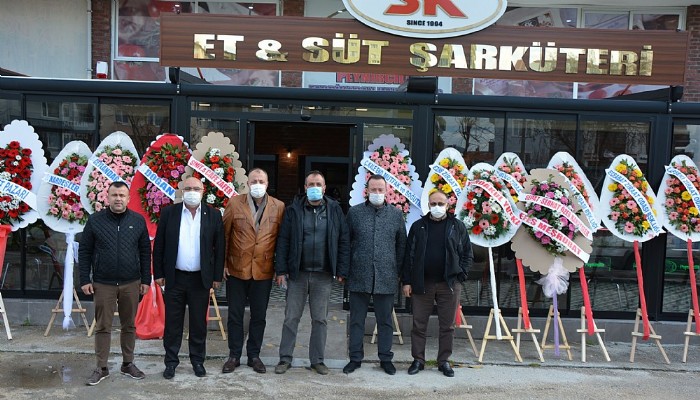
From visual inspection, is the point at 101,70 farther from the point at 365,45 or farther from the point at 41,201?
the point at 365,45

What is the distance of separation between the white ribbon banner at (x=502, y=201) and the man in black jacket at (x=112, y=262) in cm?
371

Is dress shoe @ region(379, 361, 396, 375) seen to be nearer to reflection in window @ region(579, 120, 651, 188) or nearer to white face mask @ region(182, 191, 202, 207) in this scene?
white face mask @ region(182, 191, 202, 207)

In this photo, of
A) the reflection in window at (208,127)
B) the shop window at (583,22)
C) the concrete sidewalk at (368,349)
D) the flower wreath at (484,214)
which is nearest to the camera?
the concrete sidewalk at (368,349)

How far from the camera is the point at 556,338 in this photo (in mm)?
6598

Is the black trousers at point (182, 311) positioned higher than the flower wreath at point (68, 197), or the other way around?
the flower wreath at point (68, 197)

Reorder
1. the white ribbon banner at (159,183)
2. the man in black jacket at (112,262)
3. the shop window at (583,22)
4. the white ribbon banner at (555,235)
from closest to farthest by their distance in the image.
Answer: the man in black jacket at (112,262), the white ribbon banner at (555,235), the white ribbon banner at (159,183), the shop window at (583,22)

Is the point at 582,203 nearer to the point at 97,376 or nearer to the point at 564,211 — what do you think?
the point at 564,211

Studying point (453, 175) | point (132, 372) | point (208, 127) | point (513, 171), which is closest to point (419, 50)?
point (453, 175)

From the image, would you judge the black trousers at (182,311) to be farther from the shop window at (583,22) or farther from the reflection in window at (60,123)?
the shop window at (583,22)

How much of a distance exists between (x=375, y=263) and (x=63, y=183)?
403 centimetres

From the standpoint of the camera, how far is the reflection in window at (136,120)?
7.37 m

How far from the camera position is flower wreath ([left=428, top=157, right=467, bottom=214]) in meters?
6.96

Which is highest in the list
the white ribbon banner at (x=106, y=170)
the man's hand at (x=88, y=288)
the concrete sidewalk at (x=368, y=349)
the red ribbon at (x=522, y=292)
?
the white ribbon banner at (x=106, y=170)

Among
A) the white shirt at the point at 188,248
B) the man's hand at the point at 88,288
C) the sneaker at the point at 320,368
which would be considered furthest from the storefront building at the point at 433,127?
the man's hand at the point at 88,288
